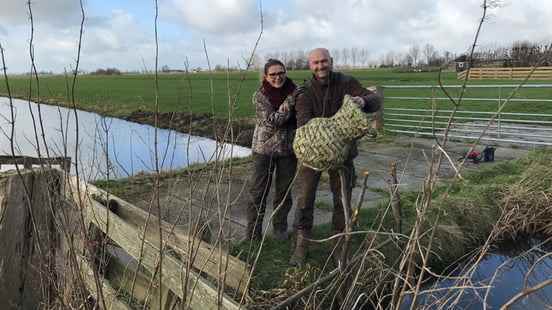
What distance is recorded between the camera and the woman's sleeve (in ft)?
13.3

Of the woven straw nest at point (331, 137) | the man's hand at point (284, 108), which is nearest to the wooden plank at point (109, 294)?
the woven straw nest at point (331, 137)

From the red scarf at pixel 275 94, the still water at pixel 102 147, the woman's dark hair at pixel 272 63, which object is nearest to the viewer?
the still water at pixel 102 147

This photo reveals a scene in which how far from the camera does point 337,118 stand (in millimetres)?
2836

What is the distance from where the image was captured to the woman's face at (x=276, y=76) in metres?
3.99

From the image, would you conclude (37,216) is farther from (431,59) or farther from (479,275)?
(479,275)

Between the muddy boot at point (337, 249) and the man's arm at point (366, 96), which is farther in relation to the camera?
the man's arm at point (366, 96)

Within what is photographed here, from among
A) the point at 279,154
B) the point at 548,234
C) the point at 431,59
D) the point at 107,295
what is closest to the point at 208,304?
the point at 107,295

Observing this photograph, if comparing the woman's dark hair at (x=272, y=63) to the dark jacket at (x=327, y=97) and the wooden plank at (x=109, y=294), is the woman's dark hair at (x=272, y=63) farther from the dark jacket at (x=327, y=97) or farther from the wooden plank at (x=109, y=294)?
the wooden plank at (x=109, y=294)

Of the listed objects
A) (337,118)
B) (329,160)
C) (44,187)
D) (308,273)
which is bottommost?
(308,273)

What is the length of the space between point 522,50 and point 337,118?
104 centimetres

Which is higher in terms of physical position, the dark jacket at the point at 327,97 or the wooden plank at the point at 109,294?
the dark jacket at the point at 327,97

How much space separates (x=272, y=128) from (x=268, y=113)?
0.17 m

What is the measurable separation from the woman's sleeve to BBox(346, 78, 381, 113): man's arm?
57 centimetres

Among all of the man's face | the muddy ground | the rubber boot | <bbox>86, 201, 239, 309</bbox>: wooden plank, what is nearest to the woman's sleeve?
the man's face
